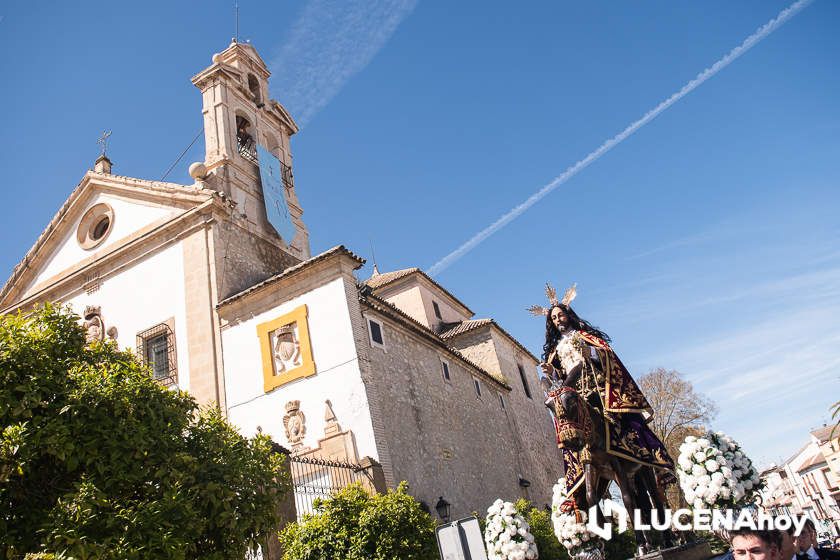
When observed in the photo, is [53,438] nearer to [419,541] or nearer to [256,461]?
[256,461]

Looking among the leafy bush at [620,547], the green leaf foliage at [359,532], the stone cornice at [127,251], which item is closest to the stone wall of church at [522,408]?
the leafy bush at [620,547]

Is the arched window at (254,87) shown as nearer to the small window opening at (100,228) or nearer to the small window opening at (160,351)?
the small window opening at (100,228)

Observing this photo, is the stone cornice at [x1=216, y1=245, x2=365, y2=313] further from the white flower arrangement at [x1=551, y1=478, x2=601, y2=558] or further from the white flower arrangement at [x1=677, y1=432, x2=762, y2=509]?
the white flower arrangement at [x1=677, y1=432, x2=762, y2=509]

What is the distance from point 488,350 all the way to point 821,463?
1701 inches

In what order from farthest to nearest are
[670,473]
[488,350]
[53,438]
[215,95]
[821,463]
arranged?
[821,463]
[488,350]
[215,95]
[670,473]
[53,438]

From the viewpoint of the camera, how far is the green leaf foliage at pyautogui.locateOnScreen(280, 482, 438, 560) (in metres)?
9.86

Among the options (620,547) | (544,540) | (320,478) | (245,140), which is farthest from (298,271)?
(620,547)

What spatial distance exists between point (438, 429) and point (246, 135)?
13706 millimetres

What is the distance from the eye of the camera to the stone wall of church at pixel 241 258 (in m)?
17.9

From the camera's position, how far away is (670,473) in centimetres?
687

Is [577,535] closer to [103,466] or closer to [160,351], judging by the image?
[103,466]

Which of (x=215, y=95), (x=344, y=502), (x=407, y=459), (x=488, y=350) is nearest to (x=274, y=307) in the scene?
(x=407, y=459)

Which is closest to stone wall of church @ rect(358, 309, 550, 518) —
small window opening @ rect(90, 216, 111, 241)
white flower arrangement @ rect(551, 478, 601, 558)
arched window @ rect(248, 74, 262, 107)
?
white flower arrangement @ rect(551, 478, 601, 558)

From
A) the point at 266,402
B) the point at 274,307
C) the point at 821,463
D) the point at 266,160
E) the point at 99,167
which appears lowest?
the point at 821,463
